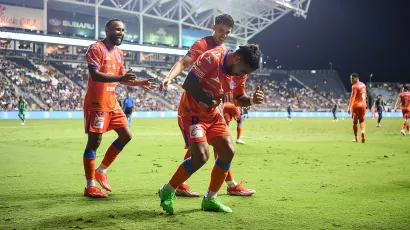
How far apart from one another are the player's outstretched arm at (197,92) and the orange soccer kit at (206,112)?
1.7 inches

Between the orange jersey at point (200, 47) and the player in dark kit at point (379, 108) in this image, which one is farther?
the player in dark kit at point (379, 108)

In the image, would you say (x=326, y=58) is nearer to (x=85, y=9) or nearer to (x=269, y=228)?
(x=85, y=9)

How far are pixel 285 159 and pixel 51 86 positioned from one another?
3697 centimetres

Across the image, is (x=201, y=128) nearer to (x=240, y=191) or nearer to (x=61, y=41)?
(x=240, y=191)

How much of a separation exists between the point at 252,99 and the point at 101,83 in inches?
93.6

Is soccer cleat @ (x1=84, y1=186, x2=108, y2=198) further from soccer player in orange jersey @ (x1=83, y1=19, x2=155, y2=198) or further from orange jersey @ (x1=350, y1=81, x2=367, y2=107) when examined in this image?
orange jersey @ (x1=350, y1=81, x2=367, y2=107)

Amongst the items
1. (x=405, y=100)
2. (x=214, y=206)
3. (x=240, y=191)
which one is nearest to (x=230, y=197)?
(x=240, y=191)

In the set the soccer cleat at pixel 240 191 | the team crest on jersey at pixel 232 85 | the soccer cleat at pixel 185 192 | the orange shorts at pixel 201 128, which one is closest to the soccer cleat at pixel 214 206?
the orange shorts at pixel 201 128

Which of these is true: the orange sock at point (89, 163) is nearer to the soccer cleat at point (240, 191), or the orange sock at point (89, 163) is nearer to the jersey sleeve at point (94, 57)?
the jersey sleeve at point (94, 57)

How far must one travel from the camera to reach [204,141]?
16.7 feet

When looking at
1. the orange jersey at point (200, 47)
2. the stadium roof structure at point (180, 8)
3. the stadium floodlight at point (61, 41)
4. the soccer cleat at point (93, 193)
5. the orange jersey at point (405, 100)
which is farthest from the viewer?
the stadium roof structure at point (180, 8)

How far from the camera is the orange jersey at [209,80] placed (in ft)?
16.6

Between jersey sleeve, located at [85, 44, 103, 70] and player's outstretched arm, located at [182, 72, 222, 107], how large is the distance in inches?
66.2

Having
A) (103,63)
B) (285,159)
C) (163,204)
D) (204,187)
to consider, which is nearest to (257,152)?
(285,159)
